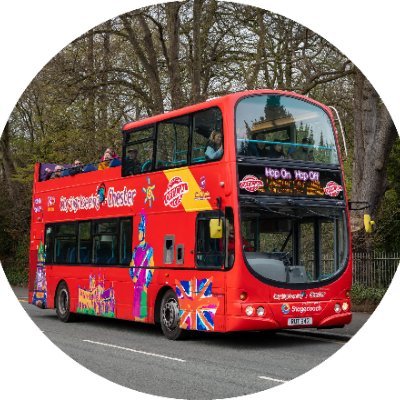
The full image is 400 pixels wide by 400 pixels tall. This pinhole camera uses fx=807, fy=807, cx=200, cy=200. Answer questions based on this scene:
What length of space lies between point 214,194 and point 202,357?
→ 285 centimetres

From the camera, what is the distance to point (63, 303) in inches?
791

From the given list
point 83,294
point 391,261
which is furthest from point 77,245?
point 391,261

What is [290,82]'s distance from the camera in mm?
27203

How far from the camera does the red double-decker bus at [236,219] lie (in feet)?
44.6

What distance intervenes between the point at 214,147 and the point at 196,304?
2.78 m

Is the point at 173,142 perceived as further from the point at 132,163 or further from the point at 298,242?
the point at 298,242

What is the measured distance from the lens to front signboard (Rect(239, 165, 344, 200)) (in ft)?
44.8

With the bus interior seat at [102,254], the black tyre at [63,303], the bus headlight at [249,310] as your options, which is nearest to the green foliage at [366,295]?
the bus interior seat at [102,254]

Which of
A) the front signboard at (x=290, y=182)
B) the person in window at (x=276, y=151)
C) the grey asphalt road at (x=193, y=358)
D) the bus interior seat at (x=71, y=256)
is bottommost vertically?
the grey asphalt road at (x=193, y=358)

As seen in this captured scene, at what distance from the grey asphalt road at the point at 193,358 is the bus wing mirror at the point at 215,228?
1944 mm

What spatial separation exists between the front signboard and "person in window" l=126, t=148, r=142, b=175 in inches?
140

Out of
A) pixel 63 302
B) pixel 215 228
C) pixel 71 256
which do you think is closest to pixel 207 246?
pixel 215 228

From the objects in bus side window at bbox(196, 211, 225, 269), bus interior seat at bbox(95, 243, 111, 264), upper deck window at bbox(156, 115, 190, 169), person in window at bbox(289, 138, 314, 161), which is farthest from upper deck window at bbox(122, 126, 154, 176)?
person in window at bbox(289, 138, 314, 161)

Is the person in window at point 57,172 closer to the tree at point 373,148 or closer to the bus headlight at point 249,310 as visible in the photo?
the tree at point 373,148
